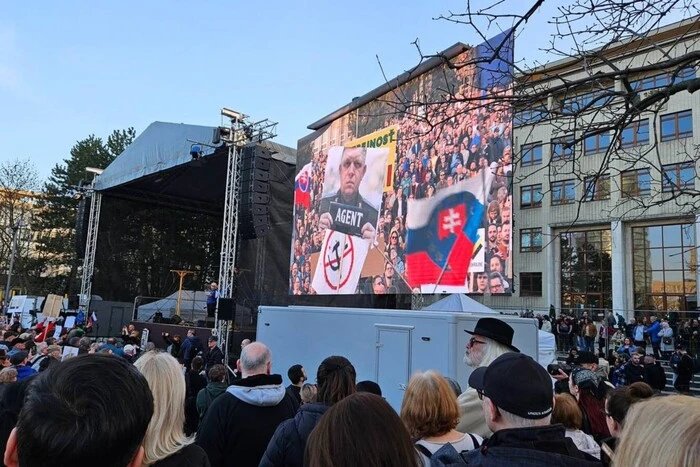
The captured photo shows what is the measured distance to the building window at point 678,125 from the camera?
2658 cm

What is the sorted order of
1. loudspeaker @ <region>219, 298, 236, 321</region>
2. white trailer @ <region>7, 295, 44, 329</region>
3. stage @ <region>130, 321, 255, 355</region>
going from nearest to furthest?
loudspeaker @ <region>219, 298, 236, 321</region>, stage @ <region>130, 321, 255, 355</region>, white trailer @ <region>7, 295, 44, 329</region>

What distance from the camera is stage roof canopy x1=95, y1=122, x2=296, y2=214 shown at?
62.4ft

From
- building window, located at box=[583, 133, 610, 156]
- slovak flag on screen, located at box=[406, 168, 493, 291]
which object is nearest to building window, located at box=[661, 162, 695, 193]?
slovak flag on screen, located at box=[406, 168, 493, 291]

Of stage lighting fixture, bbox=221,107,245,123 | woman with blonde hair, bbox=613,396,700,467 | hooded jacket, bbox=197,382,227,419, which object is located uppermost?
stage lighting fixture, bbox=221,107,245,123

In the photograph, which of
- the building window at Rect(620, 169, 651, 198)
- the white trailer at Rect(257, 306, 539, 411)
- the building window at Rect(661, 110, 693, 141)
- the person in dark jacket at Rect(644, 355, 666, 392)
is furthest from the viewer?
the building window at Rect(661, 110, 693, 141)

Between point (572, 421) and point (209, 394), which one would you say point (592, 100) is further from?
point (209, 394)

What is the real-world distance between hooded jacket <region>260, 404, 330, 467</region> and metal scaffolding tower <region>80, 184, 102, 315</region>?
75.0 feet

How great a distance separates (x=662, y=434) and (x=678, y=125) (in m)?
31.7

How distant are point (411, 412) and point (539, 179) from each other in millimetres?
32613

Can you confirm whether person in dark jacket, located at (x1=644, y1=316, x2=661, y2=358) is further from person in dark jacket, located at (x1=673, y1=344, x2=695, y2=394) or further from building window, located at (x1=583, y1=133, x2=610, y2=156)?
building window, located at (x1=583, y1=133, x2=610, y2=156)

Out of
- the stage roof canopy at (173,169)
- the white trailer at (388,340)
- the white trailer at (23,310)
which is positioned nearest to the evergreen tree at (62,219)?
the white trailer at (23,310)

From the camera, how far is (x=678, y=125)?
27078 millimetres

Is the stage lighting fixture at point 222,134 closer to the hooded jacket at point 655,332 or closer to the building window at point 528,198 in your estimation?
the hooded jacket at point 655,332

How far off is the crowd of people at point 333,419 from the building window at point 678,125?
92.8 ft
